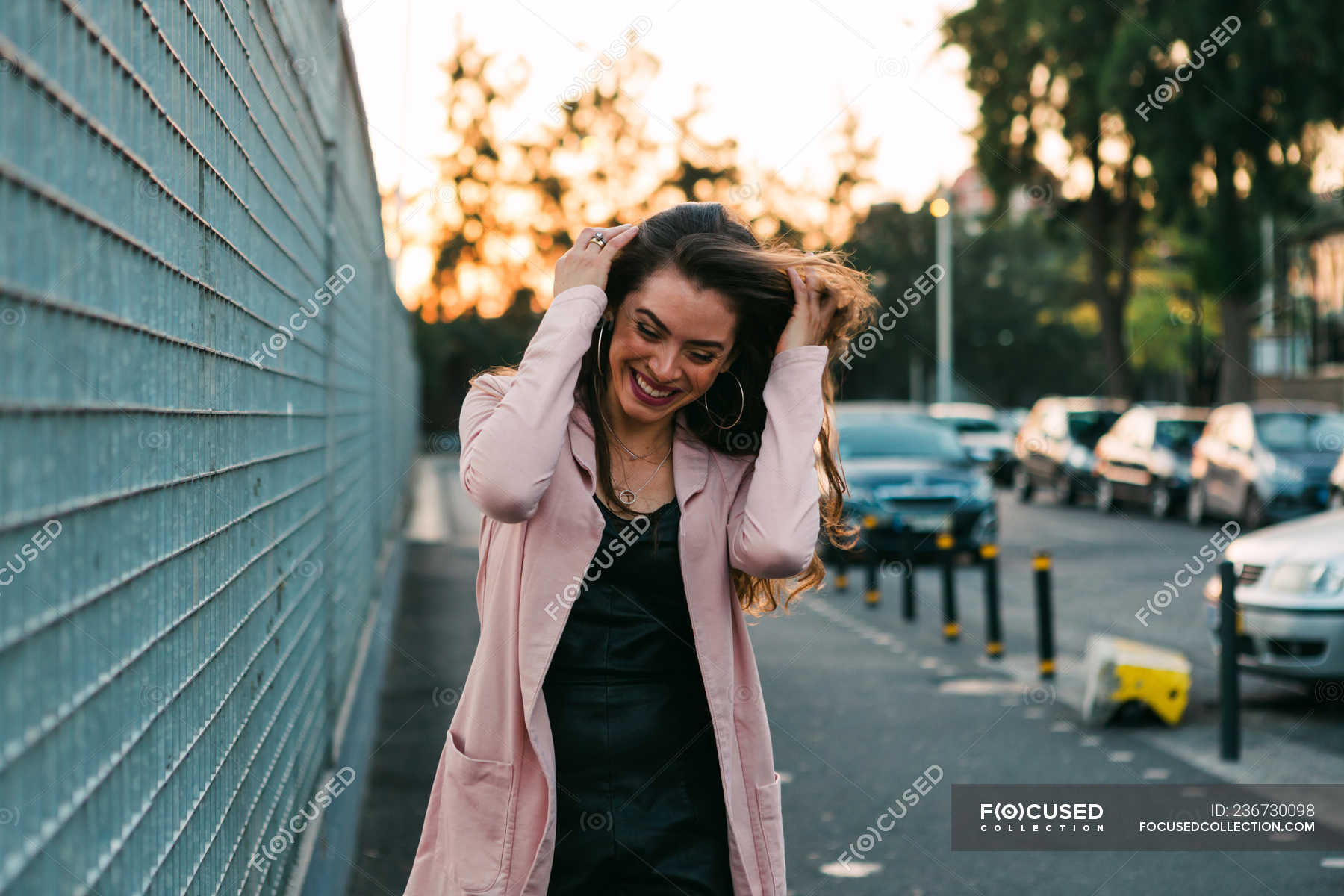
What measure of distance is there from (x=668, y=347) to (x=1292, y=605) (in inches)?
248

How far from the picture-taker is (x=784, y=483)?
2637mm

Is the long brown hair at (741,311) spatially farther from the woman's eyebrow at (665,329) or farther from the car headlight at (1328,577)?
the car headlight at (1328,577)

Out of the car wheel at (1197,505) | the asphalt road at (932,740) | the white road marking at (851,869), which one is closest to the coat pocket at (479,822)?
the asphalt road at (932,740)

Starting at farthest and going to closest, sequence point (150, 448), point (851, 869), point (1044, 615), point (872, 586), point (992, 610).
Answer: point (872, 586), point (992, 610), point (1044, 615), point (851, 869), point (150, 448)

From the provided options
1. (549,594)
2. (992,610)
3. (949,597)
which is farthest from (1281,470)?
(549,594)

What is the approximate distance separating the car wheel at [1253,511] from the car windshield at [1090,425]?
770 centimetres

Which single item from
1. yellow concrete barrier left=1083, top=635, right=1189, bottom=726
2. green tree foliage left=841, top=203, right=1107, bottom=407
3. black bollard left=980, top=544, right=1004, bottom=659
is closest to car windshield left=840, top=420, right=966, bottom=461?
black bollard left=980, top=544, right=1004, bottom=659

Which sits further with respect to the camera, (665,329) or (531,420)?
(665,329)

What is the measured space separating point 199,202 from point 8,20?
1.19 metres

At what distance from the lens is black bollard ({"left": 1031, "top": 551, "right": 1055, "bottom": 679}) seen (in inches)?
359

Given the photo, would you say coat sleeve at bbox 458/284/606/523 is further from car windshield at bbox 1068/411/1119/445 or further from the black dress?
car windshield at bbox 1068/411/1119/445

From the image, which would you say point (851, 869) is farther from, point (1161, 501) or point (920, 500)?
point (1161, 501)

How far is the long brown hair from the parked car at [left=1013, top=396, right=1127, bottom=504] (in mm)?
23568

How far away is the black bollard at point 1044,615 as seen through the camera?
9117mm
